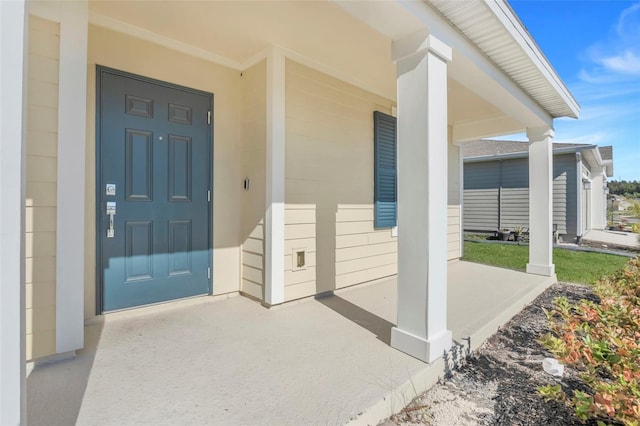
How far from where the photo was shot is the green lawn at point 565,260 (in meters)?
5.49

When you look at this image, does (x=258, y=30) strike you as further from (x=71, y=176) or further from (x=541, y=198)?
(x=541, y=198)

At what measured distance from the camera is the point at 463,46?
273cm

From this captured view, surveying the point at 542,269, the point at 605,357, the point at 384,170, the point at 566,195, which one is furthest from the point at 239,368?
the point at 566,195

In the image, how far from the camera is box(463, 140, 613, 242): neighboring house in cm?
988

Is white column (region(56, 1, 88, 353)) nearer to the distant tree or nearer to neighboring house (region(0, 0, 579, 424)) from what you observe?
neighboring house (region(0, 0, 579, 424))

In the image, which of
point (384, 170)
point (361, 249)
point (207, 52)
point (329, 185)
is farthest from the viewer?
point (384, 170)

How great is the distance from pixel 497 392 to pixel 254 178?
2698 mm

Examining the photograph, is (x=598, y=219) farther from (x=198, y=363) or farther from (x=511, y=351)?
(x=198, y=363)

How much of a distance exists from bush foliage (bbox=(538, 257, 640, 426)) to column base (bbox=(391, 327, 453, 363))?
0.66 m

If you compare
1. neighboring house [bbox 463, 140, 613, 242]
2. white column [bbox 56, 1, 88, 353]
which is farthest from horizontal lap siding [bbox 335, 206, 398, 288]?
neighboring house [bbox 463, 140, 613, 242]

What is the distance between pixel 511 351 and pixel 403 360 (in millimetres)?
1151

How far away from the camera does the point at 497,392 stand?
2119 mm

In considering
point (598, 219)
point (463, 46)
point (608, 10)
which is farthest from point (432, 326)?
point (598, 219)

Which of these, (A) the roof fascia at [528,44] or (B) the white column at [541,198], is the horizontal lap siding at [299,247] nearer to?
(A) the roof fascia at [528,44]
